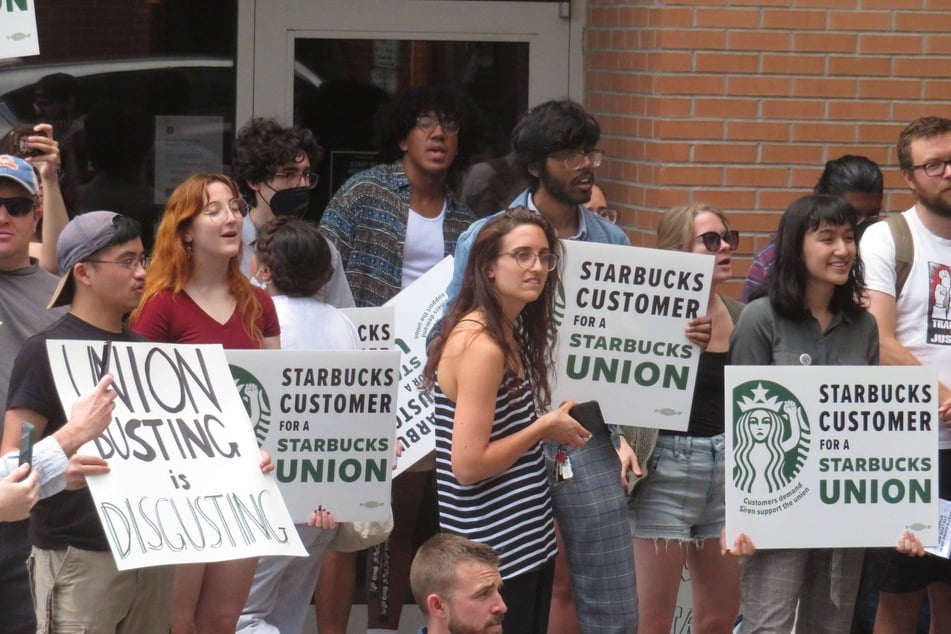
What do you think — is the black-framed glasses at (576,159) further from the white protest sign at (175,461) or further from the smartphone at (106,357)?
the smartphone at (106,357)

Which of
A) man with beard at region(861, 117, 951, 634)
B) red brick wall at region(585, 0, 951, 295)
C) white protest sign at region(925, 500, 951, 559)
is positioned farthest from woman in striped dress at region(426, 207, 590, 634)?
red brick wall at region(585, 0, 951, 295)

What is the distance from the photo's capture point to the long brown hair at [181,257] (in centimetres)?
525

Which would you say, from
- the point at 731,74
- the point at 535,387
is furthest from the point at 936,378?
the point at 731,74

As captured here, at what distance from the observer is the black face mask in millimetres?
6364

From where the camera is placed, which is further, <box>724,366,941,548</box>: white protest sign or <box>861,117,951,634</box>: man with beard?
<box>861,117,951,634</box>: man with beard

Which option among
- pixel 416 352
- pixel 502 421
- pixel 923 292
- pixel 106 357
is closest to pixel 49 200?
pixel 106 357

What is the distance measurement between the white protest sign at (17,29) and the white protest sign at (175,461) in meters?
1.63

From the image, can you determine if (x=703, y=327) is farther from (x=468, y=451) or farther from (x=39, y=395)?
(x=39, y=395)

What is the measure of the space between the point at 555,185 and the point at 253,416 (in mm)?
1346

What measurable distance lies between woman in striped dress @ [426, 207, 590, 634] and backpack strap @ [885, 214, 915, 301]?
4.70ft

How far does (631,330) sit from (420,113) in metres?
1.59

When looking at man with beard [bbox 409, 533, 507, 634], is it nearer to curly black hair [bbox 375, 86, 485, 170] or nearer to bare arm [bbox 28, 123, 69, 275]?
bare arm [bbox 28, 123, 69, 275]

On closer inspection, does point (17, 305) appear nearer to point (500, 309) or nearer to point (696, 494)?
point (500, 309)

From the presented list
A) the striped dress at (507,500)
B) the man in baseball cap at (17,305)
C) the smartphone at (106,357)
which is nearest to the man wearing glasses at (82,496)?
the smartphone at (106,357)
